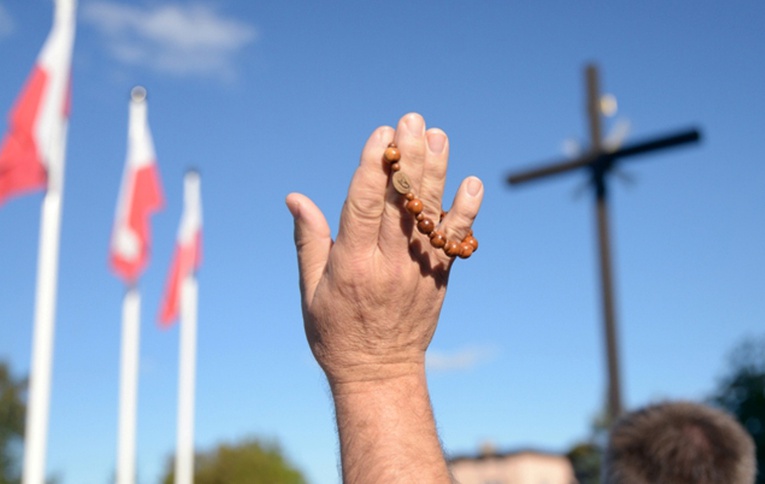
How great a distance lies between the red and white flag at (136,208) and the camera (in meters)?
11.8

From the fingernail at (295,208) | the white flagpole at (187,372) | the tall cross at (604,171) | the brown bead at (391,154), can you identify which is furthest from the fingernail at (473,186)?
the white flagpole at (187,372)

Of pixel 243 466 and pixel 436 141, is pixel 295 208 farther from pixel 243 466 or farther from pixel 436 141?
pixel 243 466

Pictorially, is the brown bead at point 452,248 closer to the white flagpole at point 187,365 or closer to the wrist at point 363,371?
the wrist at point 363,371

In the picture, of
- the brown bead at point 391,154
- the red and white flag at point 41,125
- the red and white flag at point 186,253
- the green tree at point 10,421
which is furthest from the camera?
the green tree at point 10,421

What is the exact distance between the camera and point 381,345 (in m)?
1.77

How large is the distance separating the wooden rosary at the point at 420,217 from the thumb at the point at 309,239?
218 millimetres

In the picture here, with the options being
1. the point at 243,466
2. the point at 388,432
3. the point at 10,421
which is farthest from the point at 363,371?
the point at 243,466

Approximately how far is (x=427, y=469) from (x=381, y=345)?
9.6 inches

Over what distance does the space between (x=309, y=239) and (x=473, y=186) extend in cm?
33

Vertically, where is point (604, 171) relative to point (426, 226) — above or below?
above

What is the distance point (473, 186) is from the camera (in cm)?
180

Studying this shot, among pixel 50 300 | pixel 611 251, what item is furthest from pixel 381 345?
pixel 611 251

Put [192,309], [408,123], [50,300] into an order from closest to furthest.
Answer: [408,123] → [50,300] → [192,309]

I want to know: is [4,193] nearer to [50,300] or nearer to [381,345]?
[50,300]
